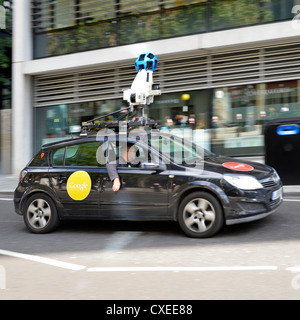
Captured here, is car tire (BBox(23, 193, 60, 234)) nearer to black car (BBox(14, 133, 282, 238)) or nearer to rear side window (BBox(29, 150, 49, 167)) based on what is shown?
black car (BBox(14, 133, 282, 238))

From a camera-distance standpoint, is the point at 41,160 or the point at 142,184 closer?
the point at 142,184

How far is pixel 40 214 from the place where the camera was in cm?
733

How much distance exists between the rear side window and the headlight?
289 centimetres

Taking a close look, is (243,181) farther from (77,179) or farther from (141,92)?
A: (141,92)

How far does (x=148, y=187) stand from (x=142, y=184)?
100 millimetres

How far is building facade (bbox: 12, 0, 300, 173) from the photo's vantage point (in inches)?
515

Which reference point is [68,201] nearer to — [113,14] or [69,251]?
[69,251]

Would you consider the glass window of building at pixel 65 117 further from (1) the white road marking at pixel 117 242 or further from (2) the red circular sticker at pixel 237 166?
(2) the red circular sticker at pixel 237 166

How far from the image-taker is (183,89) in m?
14.5

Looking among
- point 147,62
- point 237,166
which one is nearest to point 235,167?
point 237,166

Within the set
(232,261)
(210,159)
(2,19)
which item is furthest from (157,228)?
(2,19)

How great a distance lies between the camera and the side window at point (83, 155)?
278 inches

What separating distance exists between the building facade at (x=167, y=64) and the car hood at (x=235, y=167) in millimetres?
6655

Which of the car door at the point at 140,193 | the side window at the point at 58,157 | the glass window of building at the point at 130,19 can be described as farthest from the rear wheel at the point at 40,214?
the glass window of building at the point at 130,19
